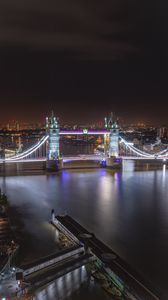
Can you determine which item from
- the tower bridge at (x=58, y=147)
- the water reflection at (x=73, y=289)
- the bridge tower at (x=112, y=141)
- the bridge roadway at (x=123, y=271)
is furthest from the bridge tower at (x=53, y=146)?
the water reflection at (x=73, y=289)

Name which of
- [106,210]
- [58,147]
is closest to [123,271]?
[106,210]

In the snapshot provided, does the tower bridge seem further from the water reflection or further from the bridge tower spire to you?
the water reflection

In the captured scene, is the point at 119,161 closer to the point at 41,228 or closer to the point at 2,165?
the point at 2,165

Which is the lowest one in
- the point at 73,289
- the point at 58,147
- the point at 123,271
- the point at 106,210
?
the point at 73,289

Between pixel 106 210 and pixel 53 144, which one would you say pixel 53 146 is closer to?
pixel 53 144

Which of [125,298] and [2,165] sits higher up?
[2,165]

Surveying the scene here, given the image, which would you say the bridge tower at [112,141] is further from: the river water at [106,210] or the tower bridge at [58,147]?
the river water at [106,210]

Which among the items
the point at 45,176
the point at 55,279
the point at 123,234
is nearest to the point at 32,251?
the point at 55,279
